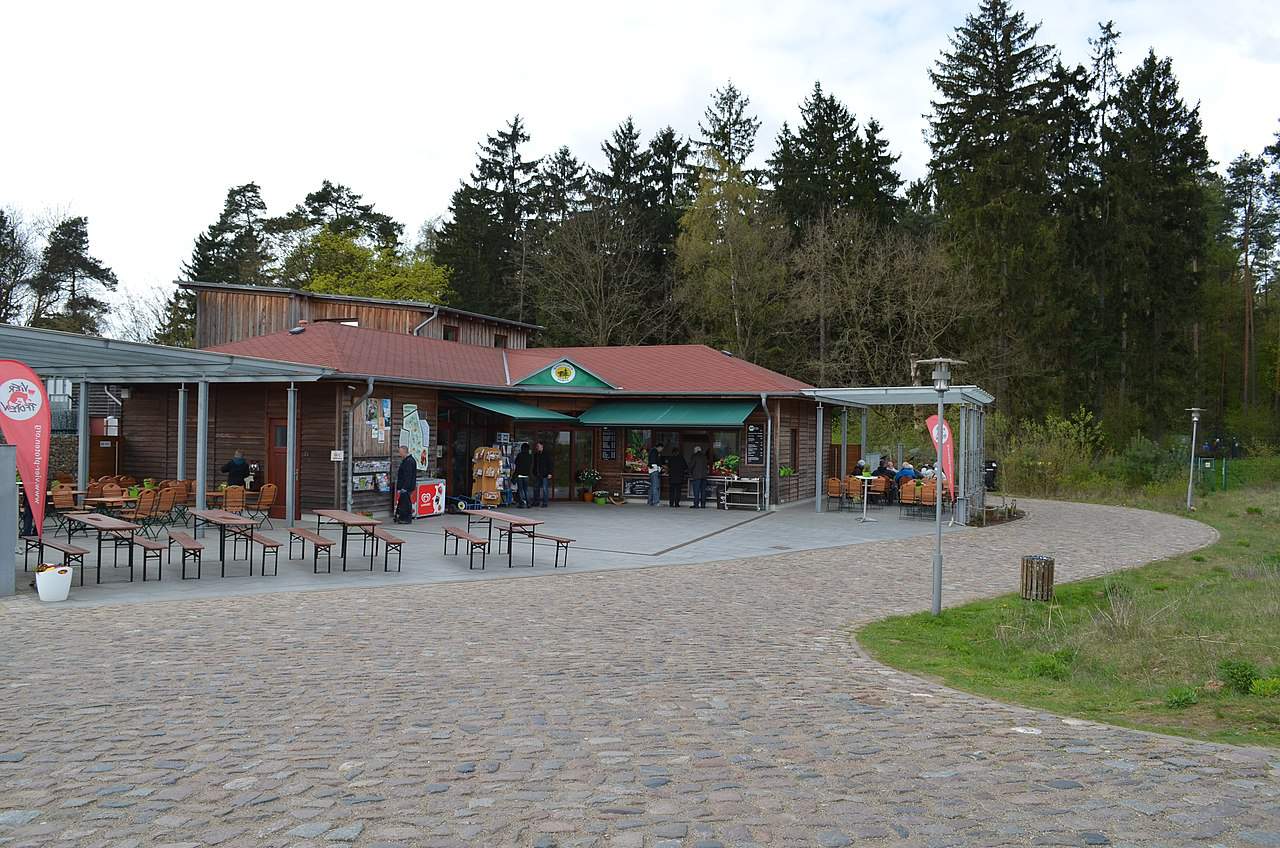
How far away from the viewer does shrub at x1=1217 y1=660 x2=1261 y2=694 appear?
6410mm

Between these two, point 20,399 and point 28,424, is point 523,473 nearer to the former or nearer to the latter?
point 28,424

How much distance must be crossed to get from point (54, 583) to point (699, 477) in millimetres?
15029

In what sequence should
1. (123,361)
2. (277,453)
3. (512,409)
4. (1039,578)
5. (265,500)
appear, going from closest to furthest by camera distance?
(1039,578) → (123,361) → (265,500) → (277,453) → (512,409)

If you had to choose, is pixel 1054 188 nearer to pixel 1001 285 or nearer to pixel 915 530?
pixel 1001 285

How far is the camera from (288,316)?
28.6m

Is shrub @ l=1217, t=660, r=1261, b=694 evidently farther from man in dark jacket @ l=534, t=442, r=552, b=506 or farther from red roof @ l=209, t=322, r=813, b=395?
man in dark jacket @ l=534, t=442, r=552, b=506

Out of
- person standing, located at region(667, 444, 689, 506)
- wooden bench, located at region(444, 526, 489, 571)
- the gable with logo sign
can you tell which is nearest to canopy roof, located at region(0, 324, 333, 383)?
wooden bench, located at region(444, 526, 489, 571)

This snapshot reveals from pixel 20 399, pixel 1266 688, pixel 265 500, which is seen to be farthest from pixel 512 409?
pixel 1266 688

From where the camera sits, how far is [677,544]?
16.4 m

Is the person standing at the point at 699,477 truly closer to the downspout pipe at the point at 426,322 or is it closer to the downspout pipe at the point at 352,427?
the downspout pipe at the point at 352,427

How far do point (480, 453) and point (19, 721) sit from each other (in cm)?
1601

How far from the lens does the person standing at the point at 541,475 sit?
75.0 ft

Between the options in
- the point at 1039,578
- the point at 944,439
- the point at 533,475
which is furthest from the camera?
the point at 533,475

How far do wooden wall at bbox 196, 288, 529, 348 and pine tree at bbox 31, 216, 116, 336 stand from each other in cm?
1343
